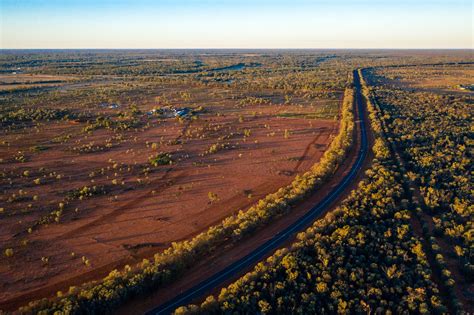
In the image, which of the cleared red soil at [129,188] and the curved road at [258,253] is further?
the cleared red soil at [129,188]

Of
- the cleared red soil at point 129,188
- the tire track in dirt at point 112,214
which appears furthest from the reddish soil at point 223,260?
the tire track in dirt at point 112,214

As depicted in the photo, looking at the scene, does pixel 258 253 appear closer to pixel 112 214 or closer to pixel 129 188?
pixel 112 214

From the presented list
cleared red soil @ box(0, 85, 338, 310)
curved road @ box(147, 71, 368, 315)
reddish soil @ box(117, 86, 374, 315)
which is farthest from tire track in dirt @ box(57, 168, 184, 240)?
curved road @ box(147, 71, 368, 315)

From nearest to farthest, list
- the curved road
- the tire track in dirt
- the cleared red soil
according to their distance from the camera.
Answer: the curved road < the cleared red soil < the tire track in dirt

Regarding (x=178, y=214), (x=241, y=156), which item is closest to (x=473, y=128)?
(x=241, y=156)

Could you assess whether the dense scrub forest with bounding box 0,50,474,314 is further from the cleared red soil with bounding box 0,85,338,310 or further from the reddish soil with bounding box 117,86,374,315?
the reddish soil with bounding box 117,86,374,315

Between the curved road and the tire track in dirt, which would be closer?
the curved road

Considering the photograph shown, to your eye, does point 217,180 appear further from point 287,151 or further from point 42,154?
point 42,154

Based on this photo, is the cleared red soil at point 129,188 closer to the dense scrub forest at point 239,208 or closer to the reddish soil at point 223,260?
the dense scrub forest at point 239,208

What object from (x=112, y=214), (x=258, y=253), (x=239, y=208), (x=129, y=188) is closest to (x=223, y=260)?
(x=258, y=253)
